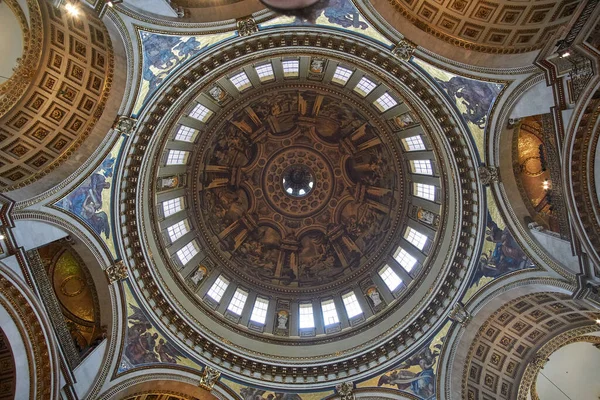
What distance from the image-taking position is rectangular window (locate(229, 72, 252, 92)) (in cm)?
2148

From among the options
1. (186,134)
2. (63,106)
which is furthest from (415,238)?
(63,106)

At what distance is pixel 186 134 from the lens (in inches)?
904

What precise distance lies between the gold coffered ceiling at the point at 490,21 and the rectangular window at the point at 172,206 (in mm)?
17565

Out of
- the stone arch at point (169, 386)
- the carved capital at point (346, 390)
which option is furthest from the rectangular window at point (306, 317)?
the stone arch at point (169, 386)

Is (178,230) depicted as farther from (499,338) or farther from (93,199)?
(499,338)

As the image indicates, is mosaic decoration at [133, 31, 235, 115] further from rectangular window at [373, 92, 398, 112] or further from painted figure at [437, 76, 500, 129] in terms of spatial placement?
rectangular window at [373, 92, 398, 112]

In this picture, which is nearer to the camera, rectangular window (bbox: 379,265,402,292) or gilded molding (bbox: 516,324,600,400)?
gilded molding (bbox: 516,324,600,400)

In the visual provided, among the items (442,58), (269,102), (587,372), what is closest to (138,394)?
(269,102)

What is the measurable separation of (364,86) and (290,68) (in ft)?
16.0

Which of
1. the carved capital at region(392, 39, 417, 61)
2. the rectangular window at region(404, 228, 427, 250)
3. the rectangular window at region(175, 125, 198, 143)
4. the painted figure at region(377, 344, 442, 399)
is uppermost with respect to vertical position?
the rectangular window at region(175, 125, 198, 143)

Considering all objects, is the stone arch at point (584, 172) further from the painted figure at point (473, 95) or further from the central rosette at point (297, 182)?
the central rosette at point (297, 182)

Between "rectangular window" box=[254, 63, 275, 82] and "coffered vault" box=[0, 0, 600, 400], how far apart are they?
0.93 feet

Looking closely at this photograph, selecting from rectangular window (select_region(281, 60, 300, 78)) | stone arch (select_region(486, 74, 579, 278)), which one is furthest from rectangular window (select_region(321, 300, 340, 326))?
rectangular window (select_region(281, 60, 300, 78))

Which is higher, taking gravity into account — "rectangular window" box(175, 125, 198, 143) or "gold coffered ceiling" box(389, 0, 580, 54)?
"rectangular window" box(175, 125, 198, 143)
